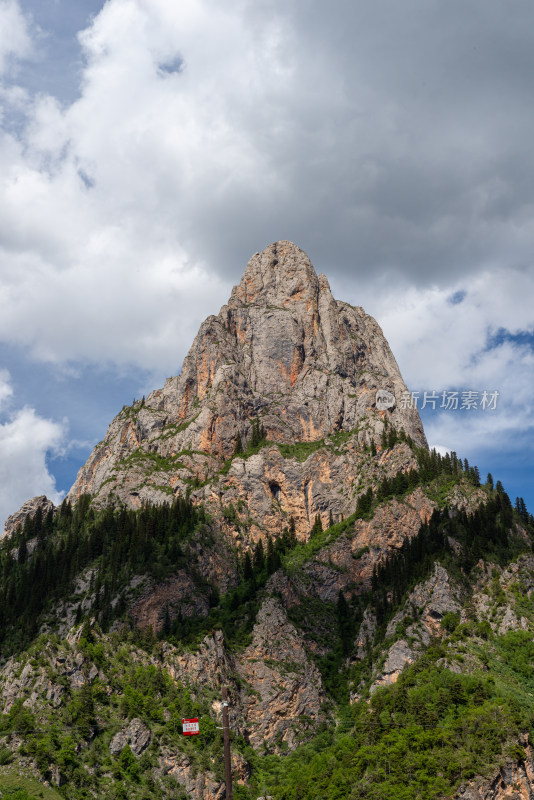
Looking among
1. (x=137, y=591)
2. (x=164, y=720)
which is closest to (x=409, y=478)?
(x=137, y=591)

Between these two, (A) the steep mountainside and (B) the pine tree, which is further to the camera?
(B) the pine tree

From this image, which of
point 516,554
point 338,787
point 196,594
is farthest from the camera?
point 196,594

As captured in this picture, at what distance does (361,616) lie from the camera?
566ft

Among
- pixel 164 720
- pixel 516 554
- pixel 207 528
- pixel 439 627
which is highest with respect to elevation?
pixel 207 528

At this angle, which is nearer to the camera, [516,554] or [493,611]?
[493,611]

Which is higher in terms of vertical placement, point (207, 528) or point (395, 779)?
point (207, 528)

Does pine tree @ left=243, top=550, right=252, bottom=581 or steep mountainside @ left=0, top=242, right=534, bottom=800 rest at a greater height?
pine tree @ left=243, top=550, right=252, bottom=581

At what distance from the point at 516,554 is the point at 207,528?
8413 cm

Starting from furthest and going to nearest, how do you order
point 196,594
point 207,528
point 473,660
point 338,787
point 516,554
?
point 207,528
point 196,594
point 516,554
point 473,660
point 338,787

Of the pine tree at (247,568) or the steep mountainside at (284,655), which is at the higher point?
the pine tree at (247,568)

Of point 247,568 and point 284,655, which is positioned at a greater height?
point 247,568

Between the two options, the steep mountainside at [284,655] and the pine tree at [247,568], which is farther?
the pine tree at [247,568]

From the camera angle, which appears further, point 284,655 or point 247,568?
point 247,568

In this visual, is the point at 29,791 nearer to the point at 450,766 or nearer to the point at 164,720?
the point at 164,720
